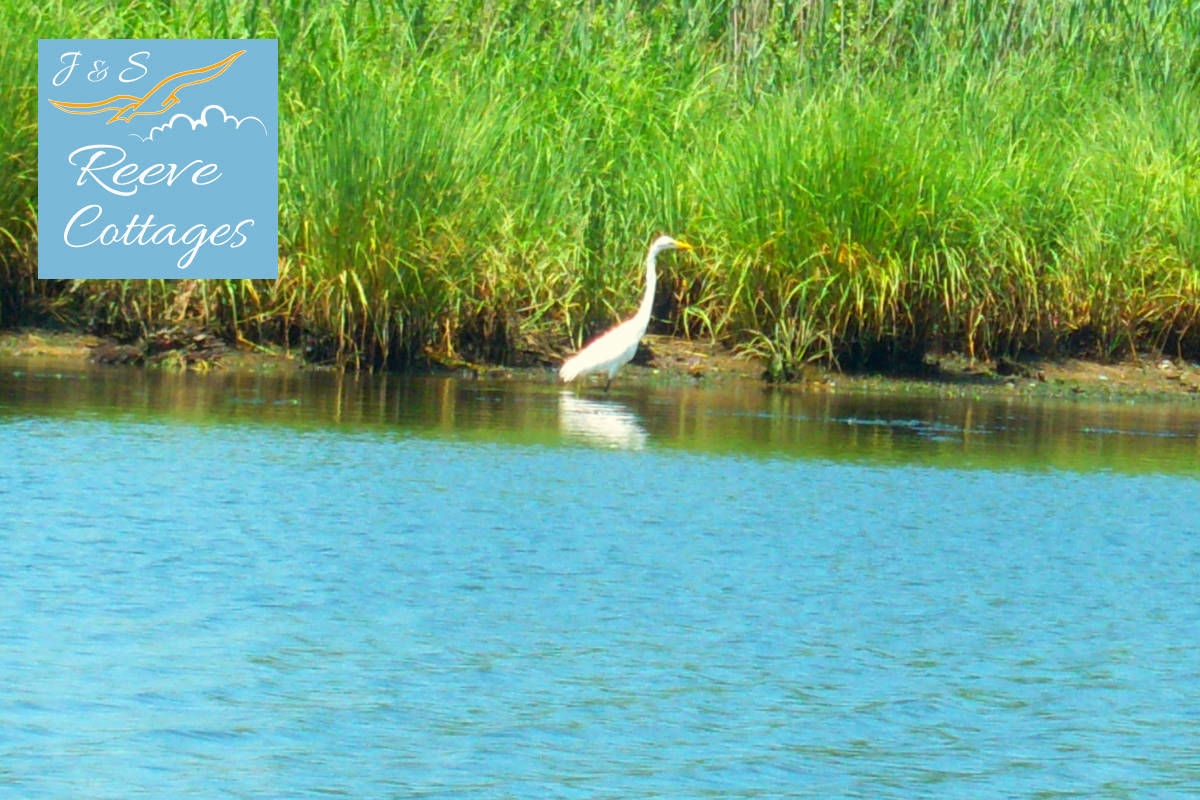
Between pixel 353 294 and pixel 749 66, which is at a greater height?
pixel 749 66

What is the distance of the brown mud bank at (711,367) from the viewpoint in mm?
13727

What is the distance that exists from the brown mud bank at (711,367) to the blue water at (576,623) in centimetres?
360

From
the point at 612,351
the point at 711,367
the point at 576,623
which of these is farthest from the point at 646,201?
the point at 576,623

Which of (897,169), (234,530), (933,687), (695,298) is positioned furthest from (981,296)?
(933,687)

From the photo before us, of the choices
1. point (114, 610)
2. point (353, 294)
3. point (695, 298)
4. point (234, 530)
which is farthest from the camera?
point (695, 298)

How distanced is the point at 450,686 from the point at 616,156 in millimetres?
10339

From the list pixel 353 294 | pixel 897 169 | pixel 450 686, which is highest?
pixel 897 169

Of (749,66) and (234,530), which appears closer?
(234,530)

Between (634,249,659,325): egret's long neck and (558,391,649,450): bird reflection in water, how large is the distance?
76 centimetres

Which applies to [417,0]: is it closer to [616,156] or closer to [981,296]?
[616,156]

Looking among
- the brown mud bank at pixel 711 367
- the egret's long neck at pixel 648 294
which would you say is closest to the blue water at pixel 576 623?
the egret's long neck at pixel 648 294

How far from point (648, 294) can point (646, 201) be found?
1571 millimetres

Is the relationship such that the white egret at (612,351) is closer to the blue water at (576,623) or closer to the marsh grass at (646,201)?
the marsh grass at (646,201)

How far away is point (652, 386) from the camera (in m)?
14.1
